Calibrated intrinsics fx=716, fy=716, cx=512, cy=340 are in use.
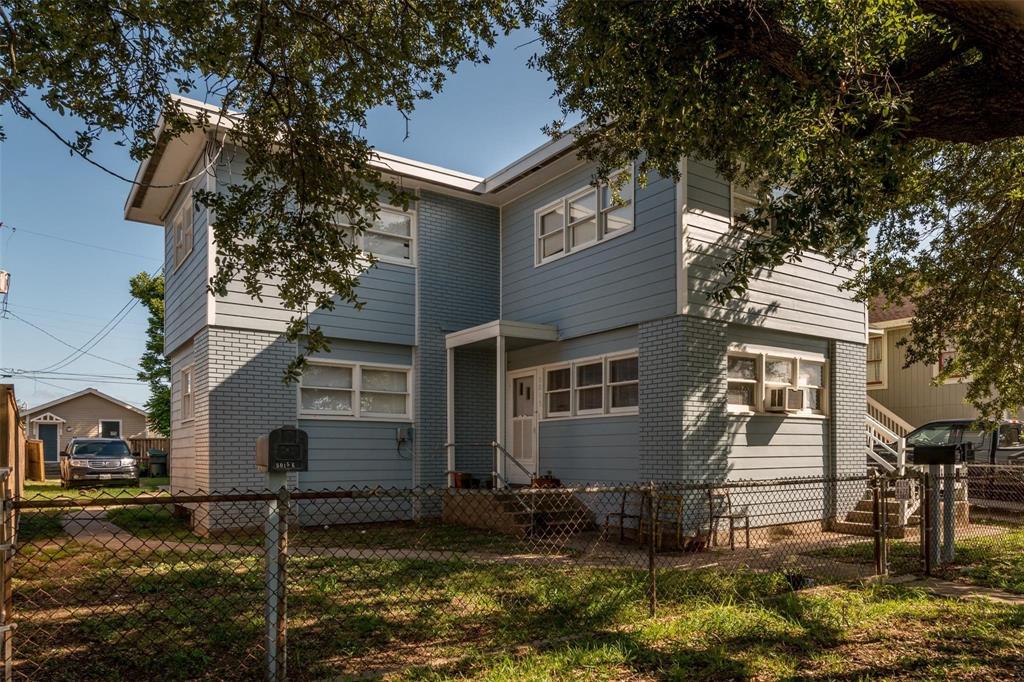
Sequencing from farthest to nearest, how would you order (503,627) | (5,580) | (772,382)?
(772,382)
(503,627)
(5,580)

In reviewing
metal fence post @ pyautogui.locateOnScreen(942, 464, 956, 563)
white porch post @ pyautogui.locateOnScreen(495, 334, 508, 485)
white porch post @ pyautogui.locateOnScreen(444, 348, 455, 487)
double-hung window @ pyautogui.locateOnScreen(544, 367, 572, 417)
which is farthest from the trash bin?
metal fence post @ pyautogui.locateOnScreen(942, 464, 956, 563)

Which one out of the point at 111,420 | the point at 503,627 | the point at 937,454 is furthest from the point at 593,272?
the point at 111,420

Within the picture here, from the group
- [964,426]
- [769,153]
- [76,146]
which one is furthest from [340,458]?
[964,426]

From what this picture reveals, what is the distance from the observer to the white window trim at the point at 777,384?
1112cm

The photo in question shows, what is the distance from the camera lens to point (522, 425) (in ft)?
44.5

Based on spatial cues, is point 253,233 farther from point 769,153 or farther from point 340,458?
point 340,458

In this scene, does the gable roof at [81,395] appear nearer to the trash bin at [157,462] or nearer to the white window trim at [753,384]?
the trash bin at [157,462]

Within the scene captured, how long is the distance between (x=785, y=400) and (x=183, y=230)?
37.2ft

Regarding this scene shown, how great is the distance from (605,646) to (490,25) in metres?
6.26

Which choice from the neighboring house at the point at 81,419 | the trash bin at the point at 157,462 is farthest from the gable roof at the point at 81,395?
the trash bin at the point at 157,462

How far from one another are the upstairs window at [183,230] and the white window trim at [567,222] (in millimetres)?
6330

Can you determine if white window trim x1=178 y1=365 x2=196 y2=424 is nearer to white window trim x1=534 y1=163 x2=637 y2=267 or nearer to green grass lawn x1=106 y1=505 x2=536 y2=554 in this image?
green grass lawn x1=106 y1=505 x2=536 y2=554

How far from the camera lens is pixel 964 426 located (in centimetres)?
1631

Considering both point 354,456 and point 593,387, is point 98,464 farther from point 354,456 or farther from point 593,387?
point 593,387
